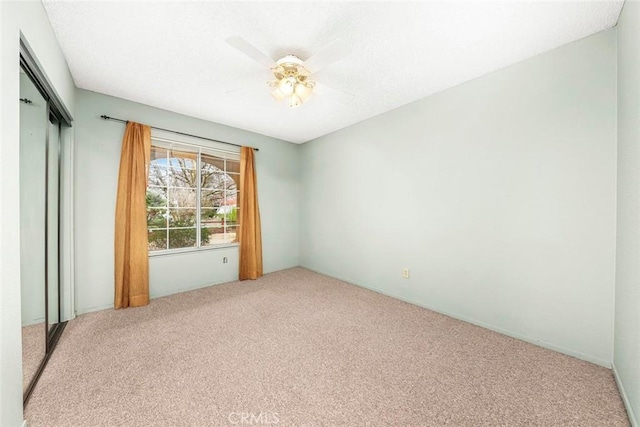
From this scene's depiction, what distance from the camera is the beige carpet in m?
1.36

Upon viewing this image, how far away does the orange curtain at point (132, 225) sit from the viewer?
2.83 m

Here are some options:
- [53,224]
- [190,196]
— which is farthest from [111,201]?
[190,196]

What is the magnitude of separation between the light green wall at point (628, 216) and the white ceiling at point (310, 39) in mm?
344

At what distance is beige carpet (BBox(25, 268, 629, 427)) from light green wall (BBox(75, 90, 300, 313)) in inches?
21.3

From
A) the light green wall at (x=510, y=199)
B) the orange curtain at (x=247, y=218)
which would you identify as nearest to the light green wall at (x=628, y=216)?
the light green wall at (x=510, y=199)

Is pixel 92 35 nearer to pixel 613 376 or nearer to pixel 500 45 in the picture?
pixel 500 45

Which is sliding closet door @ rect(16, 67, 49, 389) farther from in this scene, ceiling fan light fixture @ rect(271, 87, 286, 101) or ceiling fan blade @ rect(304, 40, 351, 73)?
ceiling fan blade @ rect(304, 40, 351, 73)

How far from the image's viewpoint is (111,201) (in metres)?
2.86

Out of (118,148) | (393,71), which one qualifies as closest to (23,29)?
(118,148)

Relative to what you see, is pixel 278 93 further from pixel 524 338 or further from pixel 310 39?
pixel 524 338

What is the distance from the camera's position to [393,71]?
231 cm

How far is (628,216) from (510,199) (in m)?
0.75

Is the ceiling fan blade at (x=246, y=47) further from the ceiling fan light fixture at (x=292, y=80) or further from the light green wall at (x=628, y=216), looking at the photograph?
the light green wall at (x=628, y=216)

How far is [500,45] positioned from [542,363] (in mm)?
2482
